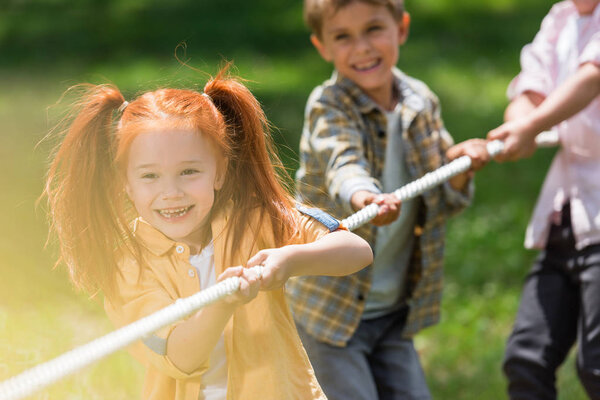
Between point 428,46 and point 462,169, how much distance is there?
6126 millimetres

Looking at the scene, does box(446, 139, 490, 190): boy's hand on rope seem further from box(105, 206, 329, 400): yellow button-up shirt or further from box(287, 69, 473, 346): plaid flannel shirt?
box(105, 206, 329, 400): yellow button-up shirt

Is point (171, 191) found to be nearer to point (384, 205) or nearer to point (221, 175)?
point (221, 175)

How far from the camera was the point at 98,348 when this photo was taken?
1.53m

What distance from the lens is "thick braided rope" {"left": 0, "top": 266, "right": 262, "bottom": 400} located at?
1.46 m

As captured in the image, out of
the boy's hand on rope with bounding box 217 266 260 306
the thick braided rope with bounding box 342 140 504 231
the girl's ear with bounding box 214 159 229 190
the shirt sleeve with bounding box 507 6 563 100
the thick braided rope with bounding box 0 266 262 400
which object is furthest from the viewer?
the shirt sleeve with bounding box 507 6 563 100

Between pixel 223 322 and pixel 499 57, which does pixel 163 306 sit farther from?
pixel 499 57

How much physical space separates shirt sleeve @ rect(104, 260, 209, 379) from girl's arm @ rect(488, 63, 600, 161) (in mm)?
1300

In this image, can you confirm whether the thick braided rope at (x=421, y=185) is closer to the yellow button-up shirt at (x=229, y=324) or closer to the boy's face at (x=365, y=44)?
the yellow button-up shirt at (x=229, y=324)

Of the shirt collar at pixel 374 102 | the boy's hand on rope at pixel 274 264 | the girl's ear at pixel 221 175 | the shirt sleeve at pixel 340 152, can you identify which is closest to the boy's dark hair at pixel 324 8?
the shirt collar at pixel 374 102

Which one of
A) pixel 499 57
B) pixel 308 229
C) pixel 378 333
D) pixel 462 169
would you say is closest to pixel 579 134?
pixel 462 169

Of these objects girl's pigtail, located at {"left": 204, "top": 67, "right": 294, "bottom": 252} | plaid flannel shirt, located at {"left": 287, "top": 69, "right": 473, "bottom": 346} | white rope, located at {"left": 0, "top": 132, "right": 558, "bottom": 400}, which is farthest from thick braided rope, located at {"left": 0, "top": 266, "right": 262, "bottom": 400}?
plaid flannel shirt, located at {"left": 287, "top": 69, "right": 473, "bottom": 346}

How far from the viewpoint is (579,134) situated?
296 centimetres

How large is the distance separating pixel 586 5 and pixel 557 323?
1.00 m

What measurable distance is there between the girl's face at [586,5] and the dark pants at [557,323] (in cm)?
62
